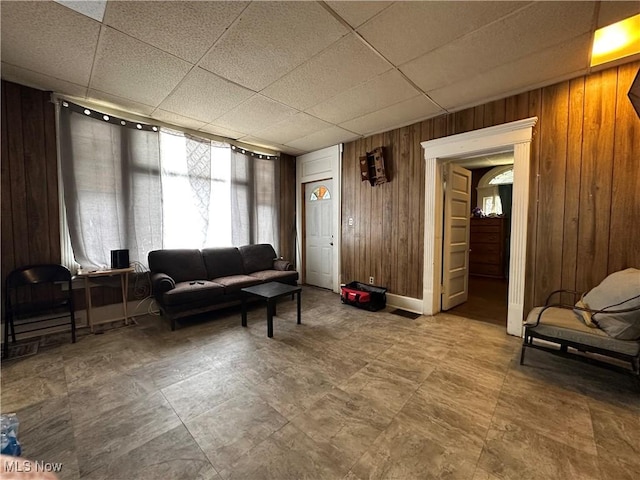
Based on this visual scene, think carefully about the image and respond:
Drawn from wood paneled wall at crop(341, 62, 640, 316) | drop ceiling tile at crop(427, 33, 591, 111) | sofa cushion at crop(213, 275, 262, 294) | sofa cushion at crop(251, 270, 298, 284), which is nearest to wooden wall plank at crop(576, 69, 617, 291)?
wood paneled wall at crop(341, 62, 640, 316)

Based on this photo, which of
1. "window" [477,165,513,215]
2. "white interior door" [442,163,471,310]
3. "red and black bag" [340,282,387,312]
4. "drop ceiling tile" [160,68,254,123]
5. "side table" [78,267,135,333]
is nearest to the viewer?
"drop ceiling tile" [160,68,254,123]

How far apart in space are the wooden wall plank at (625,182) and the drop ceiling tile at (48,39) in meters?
4.34

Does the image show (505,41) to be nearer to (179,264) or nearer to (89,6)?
(89,6)

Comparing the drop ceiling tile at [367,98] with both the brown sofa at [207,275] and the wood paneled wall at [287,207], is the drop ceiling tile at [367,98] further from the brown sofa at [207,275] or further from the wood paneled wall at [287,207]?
the brown sofa at [207,275]

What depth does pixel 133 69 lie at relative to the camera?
238cm

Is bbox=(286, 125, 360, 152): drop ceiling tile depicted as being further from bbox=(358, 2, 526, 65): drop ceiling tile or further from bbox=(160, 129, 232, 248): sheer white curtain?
bbox=(358, 2, 526, 65): drop ceiling tile

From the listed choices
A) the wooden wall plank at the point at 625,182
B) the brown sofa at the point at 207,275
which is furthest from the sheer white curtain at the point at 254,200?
the wooden wall plank at the point at 625,182

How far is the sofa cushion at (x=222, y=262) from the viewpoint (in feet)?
13.1

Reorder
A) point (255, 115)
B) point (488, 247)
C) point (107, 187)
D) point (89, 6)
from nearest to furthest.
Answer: point (89, 6) → point (107, 187) → point (255, 115) → point (488, 247)

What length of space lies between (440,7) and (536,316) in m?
2.55

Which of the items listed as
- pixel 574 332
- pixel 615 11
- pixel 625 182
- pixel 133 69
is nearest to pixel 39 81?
pixel 133 69

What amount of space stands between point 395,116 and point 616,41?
1936 millimetres

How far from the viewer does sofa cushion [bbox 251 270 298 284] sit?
13.0ft

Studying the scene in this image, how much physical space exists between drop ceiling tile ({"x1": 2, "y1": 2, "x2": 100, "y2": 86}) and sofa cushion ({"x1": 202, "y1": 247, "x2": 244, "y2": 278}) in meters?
2.46
